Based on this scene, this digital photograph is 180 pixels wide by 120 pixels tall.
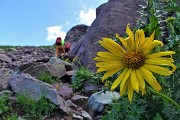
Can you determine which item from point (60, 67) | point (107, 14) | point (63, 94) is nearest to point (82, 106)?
point (63, 94)

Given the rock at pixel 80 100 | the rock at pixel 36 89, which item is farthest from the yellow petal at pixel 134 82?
the rock at pixel 80 100

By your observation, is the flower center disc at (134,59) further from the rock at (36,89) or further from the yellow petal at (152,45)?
the rock at (36,89)

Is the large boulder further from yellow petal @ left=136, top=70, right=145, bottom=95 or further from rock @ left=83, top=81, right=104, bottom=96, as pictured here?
yellow petal @ left=136, top=70, right=145, bottom=95

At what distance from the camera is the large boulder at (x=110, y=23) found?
8.83m

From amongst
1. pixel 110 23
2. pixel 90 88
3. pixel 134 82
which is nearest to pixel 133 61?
pixel 134 82

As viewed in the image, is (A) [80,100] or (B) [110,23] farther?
(B) [110,23]

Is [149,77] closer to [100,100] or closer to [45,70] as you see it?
[100,100]

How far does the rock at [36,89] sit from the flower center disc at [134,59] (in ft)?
13.4

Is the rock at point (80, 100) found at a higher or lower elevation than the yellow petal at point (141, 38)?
lower

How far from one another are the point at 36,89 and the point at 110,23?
3.78m

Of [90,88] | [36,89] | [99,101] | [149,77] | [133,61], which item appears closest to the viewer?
[149,77]

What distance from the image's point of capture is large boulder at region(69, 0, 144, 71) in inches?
348

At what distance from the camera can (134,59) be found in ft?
5.60

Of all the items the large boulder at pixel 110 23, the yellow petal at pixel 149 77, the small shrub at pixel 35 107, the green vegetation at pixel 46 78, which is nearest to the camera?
the yellow petal at pixel 149 77
